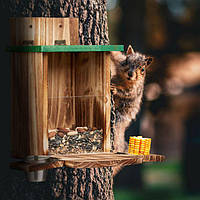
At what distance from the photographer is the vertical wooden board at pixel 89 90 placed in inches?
150

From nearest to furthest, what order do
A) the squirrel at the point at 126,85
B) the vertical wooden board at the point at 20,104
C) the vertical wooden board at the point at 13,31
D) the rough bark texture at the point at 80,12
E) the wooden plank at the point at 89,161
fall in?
the wooden plank at the point at 89,161, the vertical wooden board at the point at 20,104, the vertical wooden board at the point at 13,31, the rough bark texture at the point at 80,12, the squirrel at the point at 126,85

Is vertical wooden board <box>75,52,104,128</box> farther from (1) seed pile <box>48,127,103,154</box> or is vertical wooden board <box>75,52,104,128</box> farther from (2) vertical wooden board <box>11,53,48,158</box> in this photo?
(2) vertical wooden board <box>11,53,48,158</box>

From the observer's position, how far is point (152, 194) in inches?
352

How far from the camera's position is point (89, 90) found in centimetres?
385

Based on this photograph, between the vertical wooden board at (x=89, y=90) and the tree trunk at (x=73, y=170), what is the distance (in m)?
0.50

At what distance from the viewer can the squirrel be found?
17.8 feet

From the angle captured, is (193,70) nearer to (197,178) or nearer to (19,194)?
(197,178)

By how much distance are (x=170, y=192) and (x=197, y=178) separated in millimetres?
543

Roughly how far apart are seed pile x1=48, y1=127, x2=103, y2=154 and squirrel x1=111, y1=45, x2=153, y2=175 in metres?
1.59

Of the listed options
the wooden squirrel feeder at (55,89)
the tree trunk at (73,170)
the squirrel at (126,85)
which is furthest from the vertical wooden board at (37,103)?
the squirrel at (126,85)

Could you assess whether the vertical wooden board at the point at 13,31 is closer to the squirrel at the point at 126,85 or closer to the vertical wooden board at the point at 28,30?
the vertical wooden board at the point at 28,30

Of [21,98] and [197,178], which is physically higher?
[21,98]

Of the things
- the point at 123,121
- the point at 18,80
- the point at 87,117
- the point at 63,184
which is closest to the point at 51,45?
the point at 18,80

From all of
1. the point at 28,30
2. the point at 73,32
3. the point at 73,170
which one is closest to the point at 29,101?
the point at 28,30
